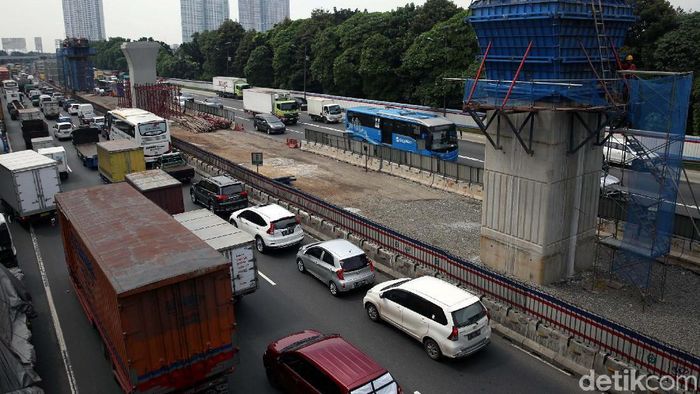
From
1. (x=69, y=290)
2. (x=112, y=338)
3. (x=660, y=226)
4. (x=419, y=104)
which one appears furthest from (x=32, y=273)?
(x=419, y=104)

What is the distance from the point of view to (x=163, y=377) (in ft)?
32.8

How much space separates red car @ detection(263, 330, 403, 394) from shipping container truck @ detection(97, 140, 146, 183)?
65.6 ft

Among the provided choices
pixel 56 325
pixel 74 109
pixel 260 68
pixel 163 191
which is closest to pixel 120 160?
pixel 163 191

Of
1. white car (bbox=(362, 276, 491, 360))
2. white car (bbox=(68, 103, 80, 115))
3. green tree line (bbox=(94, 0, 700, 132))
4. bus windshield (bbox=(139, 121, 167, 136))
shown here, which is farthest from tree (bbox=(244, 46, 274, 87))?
white car (bbox=(362, 276, 491, 360))

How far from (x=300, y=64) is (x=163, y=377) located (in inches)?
3054

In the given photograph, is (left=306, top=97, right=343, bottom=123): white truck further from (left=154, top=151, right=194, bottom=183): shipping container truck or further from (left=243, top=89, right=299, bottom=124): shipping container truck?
(left=154, top=151, right=194, bottom=183): shipping container truck

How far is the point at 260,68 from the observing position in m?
92.4

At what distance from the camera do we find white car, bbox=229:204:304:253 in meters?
19.7

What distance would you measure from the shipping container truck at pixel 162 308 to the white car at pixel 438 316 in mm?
4604

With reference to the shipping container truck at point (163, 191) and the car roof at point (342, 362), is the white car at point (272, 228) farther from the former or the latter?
the car roof at point (342, 362)

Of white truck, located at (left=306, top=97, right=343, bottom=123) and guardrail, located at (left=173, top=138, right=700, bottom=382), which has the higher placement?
white truck, located at (left=306, top=97, right=343, bottom=123)

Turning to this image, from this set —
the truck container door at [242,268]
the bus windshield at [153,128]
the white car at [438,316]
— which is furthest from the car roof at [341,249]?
the bus windshield at [153,128]

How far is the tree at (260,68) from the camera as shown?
91688mm

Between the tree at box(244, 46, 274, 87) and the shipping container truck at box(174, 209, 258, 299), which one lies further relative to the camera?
the tree at box(244, 46, 274, 87)
